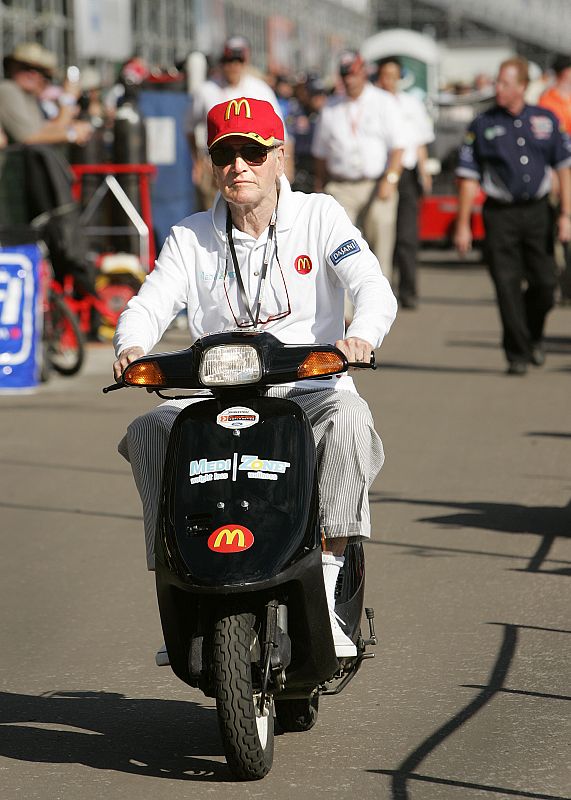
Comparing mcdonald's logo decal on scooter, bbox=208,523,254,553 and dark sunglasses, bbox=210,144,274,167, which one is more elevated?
dark sunglasses, bbox=210,144,274,167

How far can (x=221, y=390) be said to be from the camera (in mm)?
4578

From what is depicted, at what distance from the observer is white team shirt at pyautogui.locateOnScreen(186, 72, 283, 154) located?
48.2 feet

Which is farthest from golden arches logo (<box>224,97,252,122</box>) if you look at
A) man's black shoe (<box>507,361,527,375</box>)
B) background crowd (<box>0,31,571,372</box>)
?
man's black shoe (<box>507,361,527,375</box>)

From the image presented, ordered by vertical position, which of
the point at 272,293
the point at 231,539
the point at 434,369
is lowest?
the point at 434,369

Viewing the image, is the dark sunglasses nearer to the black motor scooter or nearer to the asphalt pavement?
the black motor scooter

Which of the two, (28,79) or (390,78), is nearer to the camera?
(28,79)

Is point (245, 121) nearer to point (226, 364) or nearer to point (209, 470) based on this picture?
point (226, 364)

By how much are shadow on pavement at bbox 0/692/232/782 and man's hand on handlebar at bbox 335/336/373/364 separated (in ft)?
3.73

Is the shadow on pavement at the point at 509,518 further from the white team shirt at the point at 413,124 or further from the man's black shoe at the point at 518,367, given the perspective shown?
the white team shirt at the point at 413,124

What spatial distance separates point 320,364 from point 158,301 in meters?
0.68

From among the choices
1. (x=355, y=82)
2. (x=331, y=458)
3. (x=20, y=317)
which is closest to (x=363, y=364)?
(x=331, y=458)

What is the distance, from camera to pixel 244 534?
14.5 feet

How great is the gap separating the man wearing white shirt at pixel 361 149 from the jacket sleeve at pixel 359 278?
10347 millimetres

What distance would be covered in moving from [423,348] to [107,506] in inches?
264
